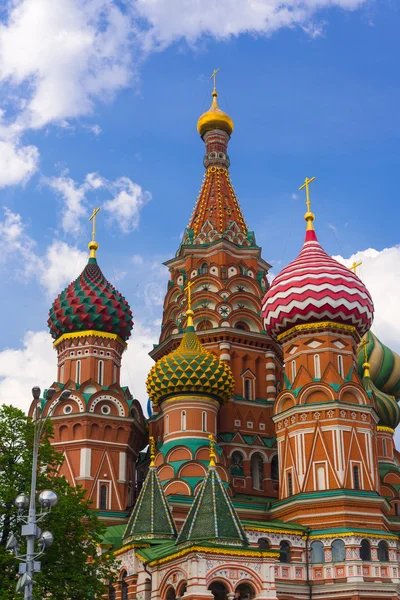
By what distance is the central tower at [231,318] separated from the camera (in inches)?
1278

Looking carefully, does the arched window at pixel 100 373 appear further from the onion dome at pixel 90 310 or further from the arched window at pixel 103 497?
the arched window at pixel 103 497

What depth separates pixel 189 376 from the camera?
30062mm

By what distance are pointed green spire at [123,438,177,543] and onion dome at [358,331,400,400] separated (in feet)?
47.1

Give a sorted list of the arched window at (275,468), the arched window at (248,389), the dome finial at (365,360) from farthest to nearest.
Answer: the arched window at (248,389)
the dome finial at (365,360)
the arched window at (275,468)

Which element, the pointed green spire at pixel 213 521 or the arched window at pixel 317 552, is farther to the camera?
the arched window at pixel 317 552

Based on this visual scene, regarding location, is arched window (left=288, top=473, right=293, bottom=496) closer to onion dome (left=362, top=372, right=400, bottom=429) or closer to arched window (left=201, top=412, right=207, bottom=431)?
arched window (left=201, top=412, right=207, bottom=431)

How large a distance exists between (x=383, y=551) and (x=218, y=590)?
8.04 m

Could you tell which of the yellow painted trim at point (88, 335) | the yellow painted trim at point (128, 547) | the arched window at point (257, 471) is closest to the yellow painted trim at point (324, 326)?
the arched window at point (257, 471)

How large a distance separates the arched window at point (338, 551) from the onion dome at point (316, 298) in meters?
7.14

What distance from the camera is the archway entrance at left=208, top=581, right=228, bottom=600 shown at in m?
20.7

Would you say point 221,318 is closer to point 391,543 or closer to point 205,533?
point 391,543

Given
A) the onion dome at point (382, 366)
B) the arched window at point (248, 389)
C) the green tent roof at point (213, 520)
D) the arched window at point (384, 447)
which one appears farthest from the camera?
the onion dome at point (382, 366)

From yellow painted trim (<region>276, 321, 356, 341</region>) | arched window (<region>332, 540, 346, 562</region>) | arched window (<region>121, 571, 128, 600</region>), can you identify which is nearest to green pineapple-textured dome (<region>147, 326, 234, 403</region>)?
yellow painted trim (<region>276, 321, 356, 341</region>)

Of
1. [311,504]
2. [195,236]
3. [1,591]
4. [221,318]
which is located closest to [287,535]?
[311,504]
